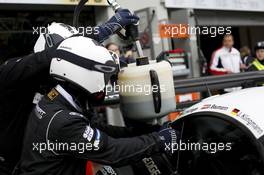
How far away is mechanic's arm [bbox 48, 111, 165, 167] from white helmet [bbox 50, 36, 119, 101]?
17 centimetres

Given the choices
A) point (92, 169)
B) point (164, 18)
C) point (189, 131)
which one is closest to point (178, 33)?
point (164, 18)

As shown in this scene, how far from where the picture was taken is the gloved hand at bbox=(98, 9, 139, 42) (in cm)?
260

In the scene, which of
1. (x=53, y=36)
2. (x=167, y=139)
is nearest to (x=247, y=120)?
(x=167, y=139)

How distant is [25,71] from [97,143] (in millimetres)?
540

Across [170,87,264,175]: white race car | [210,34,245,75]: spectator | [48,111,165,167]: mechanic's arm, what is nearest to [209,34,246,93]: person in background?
[210,34,245,75]: spectator

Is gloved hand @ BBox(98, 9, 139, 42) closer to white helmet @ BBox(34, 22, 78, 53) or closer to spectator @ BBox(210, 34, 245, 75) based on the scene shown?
white helmet @ BBox(34, 22, 78, 53)

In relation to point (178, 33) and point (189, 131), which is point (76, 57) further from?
point (178, 33)

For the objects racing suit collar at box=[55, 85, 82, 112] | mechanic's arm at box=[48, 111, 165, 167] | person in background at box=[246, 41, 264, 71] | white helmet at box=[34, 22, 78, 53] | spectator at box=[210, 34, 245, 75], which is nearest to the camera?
mechanic's arm at box=[48, 111, 165, 167]

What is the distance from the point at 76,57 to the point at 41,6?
5.13 m

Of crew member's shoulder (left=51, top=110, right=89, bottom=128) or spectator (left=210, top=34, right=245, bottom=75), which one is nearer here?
crew member's shoulder (left=51, top=110, right=89, bottom=128)

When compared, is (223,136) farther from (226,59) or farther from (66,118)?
(226,59)

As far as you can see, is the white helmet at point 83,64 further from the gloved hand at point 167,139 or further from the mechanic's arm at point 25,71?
the gloved hand at point 167,139

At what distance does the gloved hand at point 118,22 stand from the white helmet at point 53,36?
0.16 m

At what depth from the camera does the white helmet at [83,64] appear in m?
2.17
